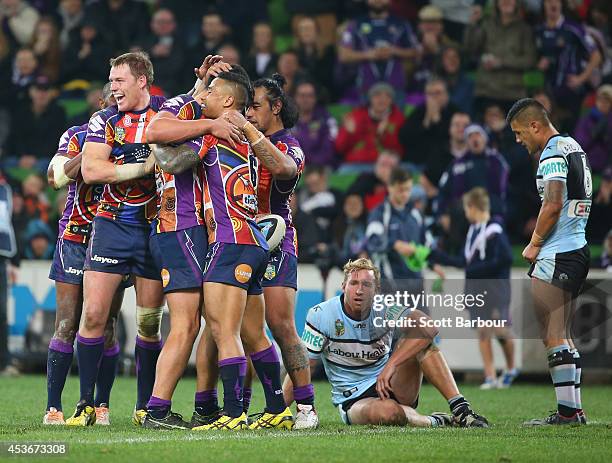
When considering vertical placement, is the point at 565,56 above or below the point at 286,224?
above

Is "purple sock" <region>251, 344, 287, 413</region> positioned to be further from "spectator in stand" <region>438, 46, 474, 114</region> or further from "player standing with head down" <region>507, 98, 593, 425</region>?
"spectator in stand" <region>438, 46, 474, 114</region>

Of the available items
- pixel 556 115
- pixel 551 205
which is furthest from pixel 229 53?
pixel 551 205

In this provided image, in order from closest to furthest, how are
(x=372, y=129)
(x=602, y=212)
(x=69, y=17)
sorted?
(x=602, y=212) → (x=372, y=129) → (x=69, y=17)

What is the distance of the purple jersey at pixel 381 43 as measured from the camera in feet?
58.2

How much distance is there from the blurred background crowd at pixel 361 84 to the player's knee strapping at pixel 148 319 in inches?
242

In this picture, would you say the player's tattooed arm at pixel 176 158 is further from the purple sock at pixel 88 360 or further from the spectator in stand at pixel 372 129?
the spectator in stand at pixel 372 129

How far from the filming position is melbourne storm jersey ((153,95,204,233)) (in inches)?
309

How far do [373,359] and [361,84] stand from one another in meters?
9.70

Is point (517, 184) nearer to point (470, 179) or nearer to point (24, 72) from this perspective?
point (470, 179)

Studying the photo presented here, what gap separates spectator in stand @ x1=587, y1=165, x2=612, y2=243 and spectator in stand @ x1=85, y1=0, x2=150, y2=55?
7935 mm

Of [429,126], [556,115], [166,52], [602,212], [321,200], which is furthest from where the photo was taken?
[166,52]

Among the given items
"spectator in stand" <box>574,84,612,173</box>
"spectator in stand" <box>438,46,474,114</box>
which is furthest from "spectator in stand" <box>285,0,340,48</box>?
"spectator in stand" <box>574,84,612,173</box>

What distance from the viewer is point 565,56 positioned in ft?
55.5

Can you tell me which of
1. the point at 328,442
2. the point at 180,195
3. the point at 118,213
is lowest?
the point at 328,442
